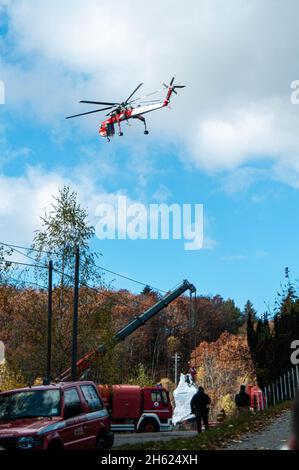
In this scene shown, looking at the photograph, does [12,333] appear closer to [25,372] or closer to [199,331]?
[25,372]

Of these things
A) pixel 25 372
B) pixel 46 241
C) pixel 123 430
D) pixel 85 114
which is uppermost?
pixel 85 114

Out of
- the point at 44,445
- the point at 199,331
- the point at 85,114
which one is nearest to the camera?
the point at 44,445

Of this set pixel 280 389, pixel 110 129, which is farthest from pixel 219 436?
pixel 110 129

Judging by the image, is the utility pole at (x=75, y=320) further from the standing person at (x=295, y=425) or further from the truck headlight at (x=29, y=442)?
the standing person at (x=295, y=425)

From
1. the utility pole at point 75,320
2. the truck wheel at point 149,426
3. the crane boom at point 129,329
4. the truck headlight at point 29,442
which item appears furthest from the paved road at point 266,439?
the truck wheel at point 149,426

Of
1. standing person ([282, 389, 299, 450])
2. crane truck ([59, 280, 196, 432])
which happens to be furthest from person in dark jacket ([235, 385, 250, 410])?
standing person ([282, 389, 299, 450])

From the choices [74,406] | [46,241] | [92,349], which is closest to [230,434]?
[74,406]

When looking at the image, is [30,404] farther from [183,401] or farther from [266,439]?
[183,401]
